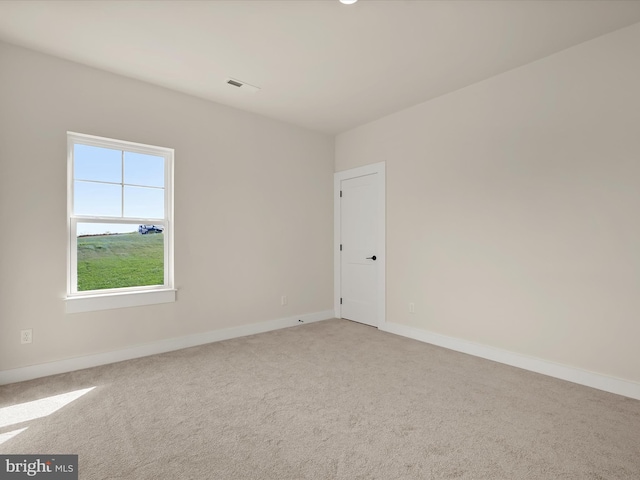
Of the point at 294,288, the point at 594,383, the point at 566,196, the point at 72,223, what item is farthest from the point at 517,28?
the point at 72,223

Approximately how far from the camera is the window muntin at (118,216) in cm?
315

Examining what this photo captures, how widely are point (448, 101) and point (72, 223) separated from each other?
4.03 m

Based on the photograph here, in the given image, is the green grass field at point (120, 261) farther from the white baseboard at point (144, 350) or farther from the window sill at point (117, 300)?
the white baseboard at point (144, 350)

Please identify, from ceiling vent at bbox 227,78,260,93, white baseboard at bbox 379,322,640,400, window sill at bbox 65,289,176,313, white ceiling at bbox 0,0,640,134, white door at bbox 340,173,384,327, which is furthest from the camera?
white door at bbox 340,173,384,327

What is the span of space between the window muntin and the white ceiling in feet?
2.62

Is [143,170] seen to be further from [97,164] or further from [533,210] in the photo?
[533,210]

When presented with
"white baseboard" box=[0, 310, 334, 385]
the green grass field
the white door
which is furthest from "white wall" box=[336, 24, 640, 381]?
the green grass field

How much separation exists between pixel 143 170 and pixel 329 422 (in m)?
3.05

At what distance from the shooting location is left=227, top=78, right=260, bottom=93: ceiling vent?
339 centimetres

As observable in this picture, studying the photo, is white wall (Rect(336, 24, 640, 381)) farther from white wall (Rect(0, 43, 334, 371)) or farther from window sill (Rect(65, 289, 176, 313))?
window sill (Rect(65, 289, 176, 313))

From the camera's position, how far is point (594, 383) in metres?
2.70

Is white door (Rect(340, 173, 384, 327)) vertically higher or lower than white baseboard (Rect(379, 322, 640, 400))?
higher

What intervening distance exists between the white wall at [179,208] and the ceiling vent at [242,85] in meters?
0.56

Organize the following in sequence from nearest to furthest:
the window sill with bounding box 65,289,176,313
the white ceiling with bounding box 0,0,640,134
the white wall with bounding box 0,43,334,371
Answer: the white ceiling with bounding box 0,0,640,134 < the white wall with bounding box 0,43,334,371 < the window sill with bounding box 65,289,176,313
